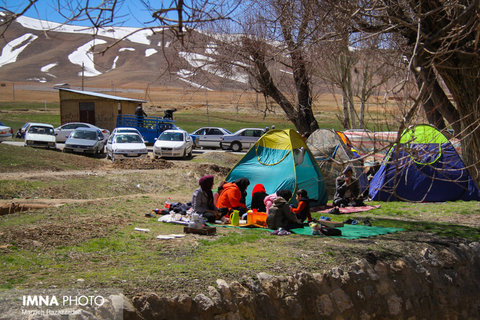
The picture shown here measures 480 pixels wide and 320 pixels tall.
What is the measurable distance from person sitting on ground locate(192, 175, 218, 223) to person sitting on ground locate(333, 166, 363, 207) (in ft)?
13.1

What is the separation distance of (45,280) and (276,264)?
120 inches

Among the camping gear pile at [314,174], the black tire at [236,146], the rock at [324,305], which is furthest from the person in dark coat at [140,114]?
the rock at [324,305]

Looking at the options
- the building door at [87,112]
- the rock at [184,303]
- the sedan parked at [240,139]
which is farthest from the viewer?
the building door at [87,112]

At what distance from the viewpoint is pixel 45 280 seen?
226 inches

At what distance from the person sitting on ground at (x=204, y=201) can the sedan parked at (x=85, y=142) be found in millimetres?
15763

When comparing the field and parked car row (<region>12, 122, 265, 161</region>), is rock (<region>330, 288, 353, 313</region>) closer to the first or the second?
the field

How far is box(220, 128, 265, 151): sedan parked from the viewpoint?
3186cm

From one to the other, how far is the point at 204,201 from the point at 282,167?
317 cm

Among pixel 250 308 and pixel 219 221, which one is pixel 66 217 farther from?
pixel 250 308

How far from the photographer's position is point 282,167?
12.7m

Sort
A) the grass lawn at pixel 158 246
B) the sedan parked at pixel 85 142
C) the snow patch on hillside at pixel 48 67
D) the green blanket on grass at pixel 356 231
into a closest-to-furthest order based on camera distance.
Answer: the grass lawn at pixel 158 246, the green blanket on grass at pixel 356 231, the sedan parked at pixel 85 142, the snow patch on hillside at pixel 48 67

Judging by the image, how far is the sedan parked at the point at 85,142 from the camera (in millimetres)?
24547

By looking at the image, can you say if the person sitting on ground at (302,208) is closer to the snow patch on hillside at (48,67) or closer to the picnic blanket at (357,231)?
the picnic blanket at (357,231)

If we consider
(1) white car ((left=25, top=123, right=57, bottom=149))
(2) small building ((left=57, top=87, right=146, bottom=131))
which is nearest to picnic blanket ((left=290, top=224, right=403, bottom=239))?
(1) white car ((left=25, top=123, right=57, bottom=149))
